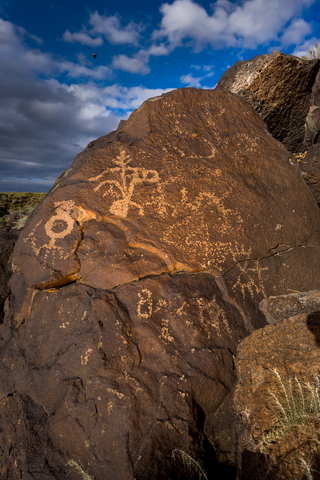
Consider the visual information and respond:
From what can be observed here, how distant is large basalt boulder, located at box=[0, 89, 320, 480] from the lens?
1.66 m

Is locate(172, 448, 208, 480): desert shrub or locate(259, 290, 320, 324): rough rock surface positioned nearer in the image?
locate(172, 448, 208, 480): desert shrub

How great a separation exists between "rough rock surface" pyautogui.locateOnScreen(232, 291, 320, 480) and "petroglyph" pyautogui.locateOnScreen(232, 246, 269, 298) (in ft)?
0.38

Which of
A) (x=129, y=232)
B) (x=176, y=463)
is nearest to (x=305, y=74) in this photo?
(x=129, y=232)

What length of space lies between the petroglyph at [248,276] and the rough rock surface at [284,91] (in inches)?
87.1

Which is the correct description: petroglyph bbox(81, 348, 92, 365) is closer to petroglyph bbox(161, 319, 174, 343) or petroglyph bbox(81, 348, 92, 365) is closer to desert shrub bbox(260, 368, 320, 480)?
petroglyph bbox(161, 319, 174, 343)

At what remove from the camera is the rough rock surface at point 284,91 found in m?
3.12

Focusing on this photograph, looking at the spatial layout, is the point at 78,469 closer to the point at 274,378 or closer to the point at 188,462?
the point at 188,462

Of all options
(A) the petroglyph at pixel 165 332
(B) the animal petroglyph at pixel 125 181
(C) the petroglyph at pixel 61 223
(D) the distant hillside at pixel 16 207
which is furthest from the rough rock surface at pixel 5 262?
(D) the distant hillside at pixel 16 207

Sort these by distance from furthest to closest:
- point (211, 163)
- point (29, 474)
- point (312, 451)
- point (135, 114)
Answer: point (135, 114) → point (211, 163) → point (29, 474) → point (312, 451)

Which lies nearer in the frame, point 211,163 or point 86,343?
point 86,343

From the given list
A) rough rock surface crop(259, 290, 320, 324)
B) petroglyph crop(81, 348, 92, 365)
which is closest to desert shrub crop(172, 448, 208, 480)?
petroglyph crop(81, 348, 92, 365)

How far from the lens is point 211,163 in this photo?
222 cm

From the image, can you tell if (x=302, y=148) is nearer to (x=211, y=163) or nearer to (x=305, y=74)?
(x=305, y=74)

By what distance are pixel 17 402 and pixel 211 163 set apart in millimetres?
2256
